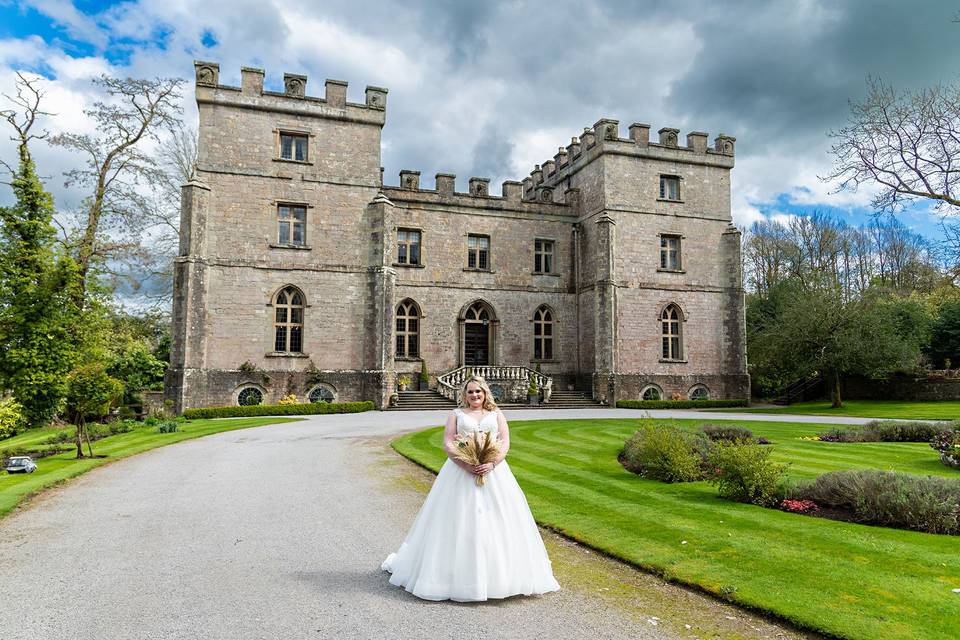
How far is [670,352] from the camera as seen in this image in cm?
3053

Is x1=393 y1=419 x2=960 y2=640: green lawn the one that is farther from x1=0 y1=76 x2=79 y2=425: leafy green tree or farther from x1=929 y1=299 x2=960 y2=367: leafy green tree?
x1=929 y1=299 x2=960 y2=367: leafy green tree

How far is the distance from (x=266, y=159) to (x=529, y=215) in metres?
12.8

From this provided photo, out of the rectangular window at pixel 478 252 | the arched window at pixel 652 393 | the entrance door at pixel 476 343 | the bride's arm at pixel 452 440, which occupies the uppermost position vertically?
the rectangular window at pixel 478 252

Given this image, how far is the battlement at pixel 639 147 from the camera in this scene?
29.7m

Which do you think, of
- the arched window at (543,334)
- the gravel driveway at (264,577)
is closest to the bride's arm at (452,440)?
the gravel driveway at (264,577)

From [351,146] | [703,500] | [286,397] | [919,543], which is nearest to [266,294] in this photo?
[286,397]

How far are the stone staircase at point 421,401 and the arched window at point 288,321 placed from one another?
16.0 feet

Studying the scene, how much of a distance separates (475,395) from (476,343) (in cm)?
2416

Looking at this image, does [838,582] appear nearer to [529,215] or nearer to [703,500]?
[703,500]

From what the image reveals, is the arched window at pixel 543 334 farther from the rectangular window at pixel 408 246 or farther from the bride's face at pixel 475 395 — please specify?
the bride's face at pixel 475 395

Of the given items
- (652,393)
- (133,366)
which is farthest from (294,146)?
(652,393)

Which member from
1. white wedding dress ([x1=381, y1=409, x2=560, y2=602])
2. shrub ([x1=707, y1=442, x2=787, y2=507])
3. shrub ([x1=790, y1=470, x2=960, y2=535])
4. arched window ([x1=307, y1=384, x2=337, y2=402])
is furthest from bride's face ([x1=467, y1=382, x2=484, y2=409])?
arched window ([x1=307, y1=384, x2=337, y2=402])

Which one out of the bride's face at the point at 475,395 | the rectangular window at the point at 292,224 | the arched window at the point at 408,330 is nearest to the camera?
the bride's face at the point at 475,395

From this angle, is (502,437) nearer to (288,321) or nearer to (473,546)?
(473,546)
